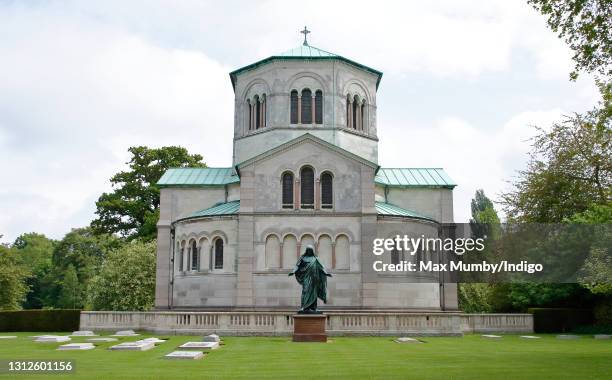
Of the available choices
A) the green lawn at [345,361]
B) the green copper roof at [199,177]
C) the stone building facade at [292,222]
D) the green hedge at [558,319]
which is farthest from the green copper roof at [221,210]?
the green hedge at [558,319]

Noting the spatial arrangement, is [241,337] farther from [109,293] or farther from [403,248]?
[109,293]

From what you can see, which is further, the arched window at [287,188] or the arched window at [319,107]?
the arched window at [319,107]

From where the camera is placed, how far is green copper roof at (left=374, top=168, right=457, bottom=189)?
42844 millimetres

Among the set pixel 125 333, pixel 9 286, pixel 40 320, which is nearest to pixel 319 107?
pixel 125 333

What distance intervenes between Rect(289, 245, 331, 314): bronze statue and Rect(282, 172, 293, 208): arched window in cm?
1080

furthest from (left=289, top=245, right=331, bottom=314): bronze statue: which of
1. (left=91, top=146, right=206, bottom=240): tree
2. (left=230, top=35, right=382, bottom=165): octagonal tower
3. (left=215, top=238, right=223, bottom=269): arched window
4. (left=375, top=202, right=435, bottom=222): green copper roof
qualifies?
(left=91, top=146, right=206, bottom=240): tree

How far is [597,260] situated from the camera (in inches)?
1283

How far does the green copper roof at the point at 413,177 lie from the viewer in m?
42.8

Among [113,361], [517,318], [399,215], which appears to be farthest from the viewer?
[399,215]

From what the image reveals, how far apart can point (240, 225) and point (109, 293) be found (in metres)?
19.0

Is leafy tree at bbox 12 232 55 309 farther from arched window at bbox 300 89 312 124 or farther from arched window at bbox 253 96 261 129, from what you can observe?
arched window at bbox 300 89 312 124

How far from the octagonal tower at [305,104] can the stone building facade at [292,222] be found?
0.12m

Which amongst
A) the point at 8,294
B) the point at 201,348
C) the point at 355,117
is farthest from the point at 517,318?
the point at 8,294

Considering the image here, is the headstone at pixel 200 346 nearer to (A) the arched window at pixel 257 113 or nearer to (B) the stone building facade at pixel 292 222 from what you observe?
(B) the stone building facade at pixel 292 222
